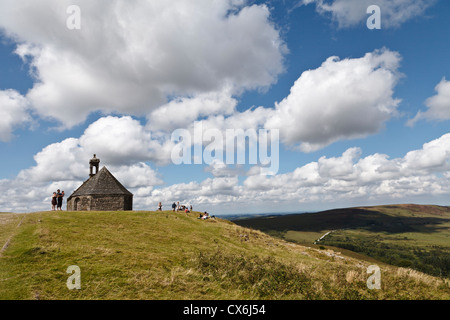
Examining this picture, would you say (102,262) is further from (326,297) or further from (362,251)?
(362,251)

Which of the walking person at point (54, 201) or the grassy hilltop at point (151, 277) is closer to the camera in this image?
the grassy hilltop at point (151, 277)

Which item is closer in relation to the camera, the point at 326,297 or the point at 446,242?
the point at 326,297

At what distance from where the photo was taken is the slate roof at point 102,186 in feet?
141

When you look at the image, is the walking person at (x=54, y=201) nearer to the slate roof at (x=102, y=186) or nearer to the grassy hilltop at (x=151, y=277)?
the slate roof at (x=102, y=186)

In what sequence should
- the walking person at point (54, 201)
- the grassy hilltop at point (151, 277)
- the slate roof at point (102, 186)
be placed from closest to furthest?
the grassy hilltop at point (151, 277) → the walking person at point (54, 201) → the slate roof at point (102, 186)

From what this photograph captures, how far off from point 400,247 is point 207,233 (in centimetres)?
20190

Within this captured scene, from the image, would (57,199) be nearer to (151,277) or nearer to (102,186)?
(102,186)

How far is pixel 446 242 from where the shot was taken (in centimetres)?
19750

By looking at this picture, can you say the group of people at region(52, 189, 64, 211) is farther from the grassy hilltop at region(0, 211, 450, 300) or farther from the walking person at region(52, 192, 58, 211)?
the grassy hilltop at region(0, 211, 450, 300)

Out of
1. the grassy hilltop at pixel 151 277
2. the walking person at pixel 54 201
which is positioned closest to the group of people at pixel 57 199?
the walking person at pixel 54 201

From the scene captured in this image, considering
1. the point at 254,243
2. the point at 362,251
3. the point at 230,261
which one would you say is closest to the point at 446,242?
the point at 362,251

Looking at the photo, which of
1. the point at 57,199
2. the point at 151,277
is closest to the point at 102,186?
the point at 57,199

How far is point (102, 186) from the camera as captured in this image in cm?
4378

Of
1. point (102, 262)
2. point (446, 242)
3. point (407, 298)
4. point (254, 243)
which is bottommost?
point (446, 242)
